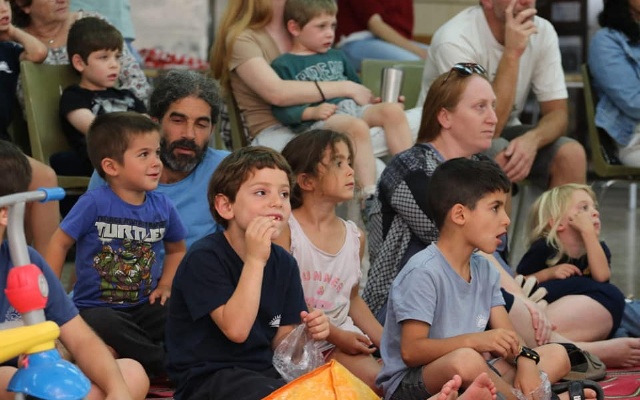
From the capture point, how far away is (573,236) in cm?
434

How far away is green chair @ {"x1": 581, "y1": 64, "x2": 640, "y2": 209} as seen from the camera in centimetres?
537

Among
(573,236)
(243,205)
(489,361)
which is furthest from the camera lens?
(573,236)

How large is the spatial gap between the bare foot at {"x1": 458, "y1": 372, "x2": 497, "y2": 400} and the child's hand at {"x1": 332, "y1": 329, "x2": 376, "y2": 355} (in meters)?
0.64

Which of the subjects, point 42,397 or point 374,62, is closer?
point 42,397

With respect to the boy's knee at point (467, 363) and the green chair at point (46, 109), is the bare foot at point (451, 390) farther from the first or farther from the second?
the green chair at point (46, 109)

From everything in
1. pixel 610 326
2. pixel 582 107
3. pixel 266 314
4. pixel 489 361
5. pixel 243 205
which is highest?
pixel 243 205

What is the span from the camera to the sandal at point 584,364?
3660 millimetres

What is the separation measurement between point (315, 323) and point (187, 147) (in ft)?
3.58

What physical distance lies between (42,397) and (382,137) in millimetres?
2914

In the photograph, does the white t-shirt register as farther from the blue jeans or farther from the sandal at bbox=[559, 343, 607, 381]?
the sandal at bbox=[559, 343, 607, 381]

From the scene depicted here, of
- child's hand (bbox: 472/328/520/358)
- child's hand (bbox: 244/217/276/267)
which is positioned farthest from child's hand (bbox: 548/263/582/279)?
child's hand (bbox: 244/217/276/267)

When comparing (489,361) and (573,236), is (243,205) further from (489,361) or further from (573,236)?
(573,236)

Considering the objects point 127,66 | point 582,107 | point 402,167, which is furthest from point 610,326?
point 582,107

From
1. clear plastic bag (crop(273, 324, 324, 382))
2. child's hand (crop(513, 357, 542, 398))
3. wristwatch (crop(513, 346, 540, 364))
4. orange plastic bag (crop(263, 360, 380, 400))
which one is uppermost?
orange plastic bag (crop(263, 360, 380, 400))
